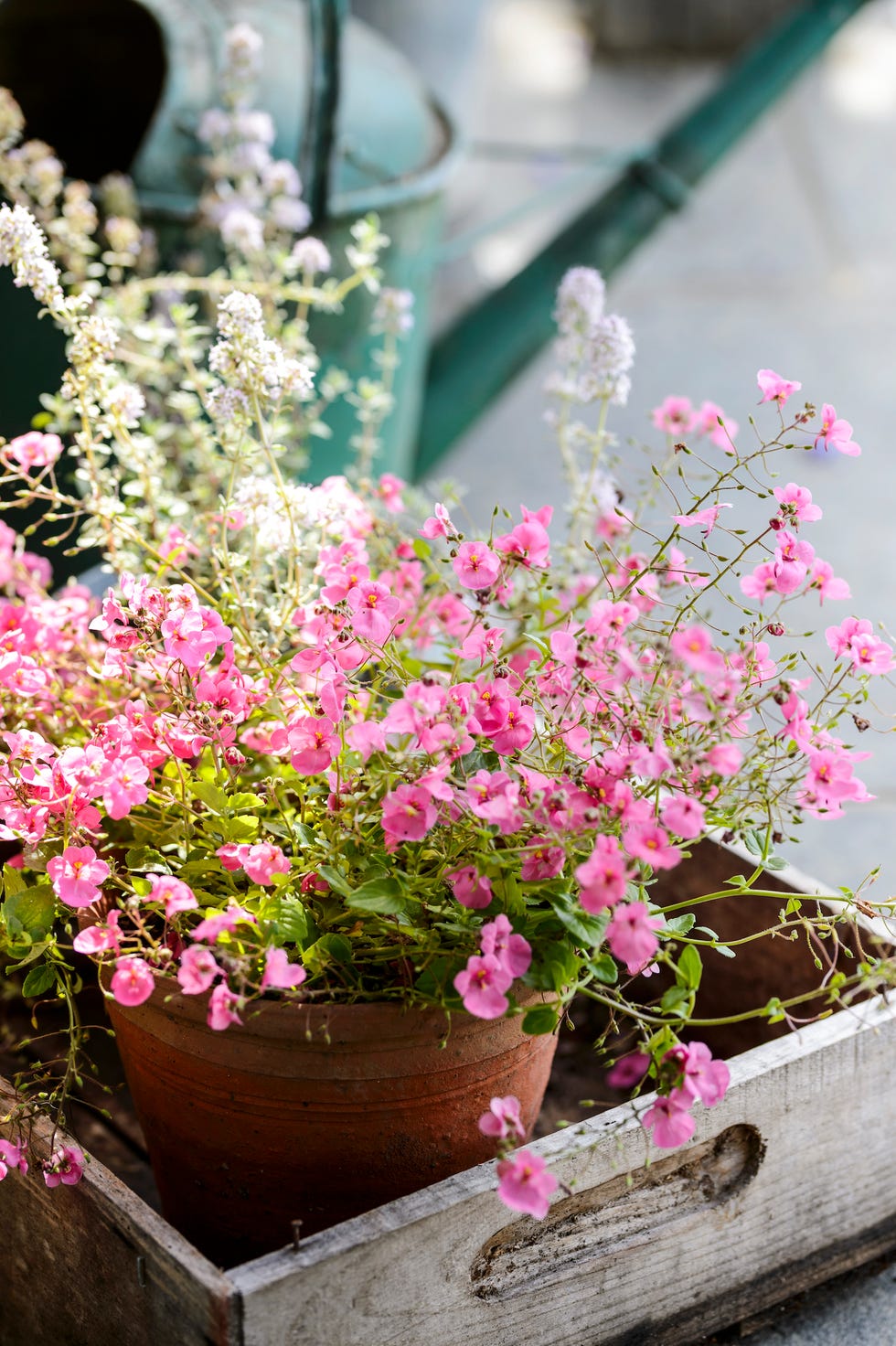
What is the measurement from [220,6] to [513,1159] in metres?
1.21

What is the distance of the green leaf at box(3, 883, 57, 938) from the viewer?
73 centimetres

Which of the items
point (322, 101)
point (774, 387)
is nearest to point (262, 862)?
point (774, 387)

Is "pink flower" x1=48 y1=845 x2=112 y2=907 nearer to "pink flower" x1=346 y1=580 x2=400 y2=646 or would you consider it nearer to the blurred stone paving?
Result: "pink flower" x1=346 y1=580 x2=400 y2=646

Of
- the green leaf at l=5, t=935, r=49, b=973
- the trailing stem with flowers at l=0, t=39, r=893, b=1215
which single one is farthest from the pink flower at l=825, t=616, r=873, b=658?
the green leaf at l=5, t=935, r=49, b=973

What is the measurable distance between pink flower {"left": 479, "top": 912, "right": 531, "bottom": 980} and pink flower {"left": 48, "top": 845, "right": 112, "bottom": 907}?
0.18 metres

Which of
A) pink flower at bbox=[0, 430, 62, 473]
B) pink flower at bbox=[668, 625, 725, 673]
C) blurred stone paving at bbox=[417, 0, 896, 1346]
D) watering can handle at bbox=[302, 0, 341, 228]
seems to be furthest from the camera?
blurred stone paving at bbox=[417, 0, 896, 1346]

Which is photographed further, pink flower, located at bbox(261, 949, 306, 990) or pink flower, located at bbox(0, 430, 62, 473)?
pink flower, located at bbox(0, 430, 62, 473)

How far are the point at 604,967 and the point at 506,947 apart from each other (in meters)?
0.06

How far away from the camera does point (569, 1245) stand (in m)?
0.76

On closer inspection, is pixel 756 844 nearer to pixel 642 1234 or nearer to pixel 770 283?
pixel 642 1234

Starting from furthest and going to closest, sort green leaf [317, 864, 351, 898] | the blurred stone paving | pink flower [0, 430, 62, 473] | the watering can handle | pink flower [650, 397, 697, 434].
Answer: the blurred stone paving < the watering can handle < pink flower [650, 397, 697, 434] < pink flower [0, 430, 62, 473] < green leaf [317, 864, 351, 898]

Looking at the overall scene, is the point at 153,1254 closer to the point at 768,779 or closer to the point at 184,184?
the point at 768,779

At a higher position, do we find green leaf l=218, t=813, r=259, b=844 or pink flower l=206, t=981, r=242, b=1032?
pink flower l=206, t=981, r=242, b=1032

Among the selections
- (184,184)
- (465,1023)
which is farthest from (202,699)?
(184,184)
